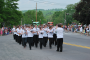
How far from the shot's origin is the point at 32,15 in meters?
149

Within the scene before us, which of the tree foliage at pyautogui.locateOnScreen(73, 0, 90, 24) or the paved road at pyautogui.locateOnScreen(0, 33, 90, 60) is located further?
the tree foliage at pyautogui.locateOnScreen(73, 0, 90, 24)

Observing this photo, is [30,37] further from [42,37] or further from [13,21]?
[13,21]

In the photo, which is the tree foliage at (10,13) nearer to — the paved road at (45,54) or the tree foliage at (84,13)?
the tree foliage at (84,13)

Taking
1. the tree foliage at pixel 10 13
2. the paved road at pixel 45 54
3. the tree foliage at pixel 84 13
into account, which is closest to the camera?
the paved road at pixel 45 54

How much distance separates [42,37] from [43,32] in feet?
1.26

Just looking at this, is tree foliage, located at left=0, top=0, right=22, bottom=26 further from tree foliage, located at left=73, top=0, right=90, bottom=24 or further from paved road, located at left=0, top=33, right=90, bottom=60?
paved road, located at left=0, top=33, right=90, bottom=60

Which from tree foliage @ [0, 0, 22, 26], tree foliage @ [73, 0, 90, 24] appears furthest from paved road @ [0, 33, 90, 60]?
tree foliage @ [0, 0, 22, 26]

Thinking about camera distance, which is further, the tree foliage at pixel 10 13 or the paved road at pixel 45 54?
the tree foliage at pixel 10 13

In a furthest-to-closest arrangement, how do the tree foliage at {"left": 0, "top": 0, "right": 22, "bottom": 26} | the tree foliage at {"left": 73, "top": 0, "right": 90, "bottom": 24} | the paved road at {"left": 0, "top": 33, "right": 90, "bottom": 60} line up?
the tree foliage at {"left": 0, "top": 0, "right": 22, "bottom": 26}
the tree foliage at {"left": 73, "top": 0, "right": 90, "bottom": 24}
the paved road at {"left": 0, "top": 33, "right": 90, "bottom": 60}

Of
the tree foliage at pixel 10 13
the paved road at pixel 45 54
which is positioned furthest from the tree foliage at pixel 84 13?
the paved road at pixel 45 54

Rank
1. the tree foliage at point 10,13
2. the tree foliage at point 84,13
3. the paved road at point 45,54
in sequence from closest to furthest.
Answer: the paved road at point 45,54, the tree foliage at point 84,13, the tree foliage at point 10,13

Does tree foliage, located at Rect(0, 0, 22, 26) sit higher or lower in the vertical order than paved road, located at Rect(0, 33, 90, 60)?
higher

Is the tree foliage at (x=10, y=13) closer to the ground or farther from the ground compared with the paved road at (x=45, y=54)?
farther from the ground

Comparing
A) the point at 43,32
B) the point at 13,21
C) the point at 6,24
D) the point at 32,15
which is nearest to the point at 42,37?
the point at 43,32
